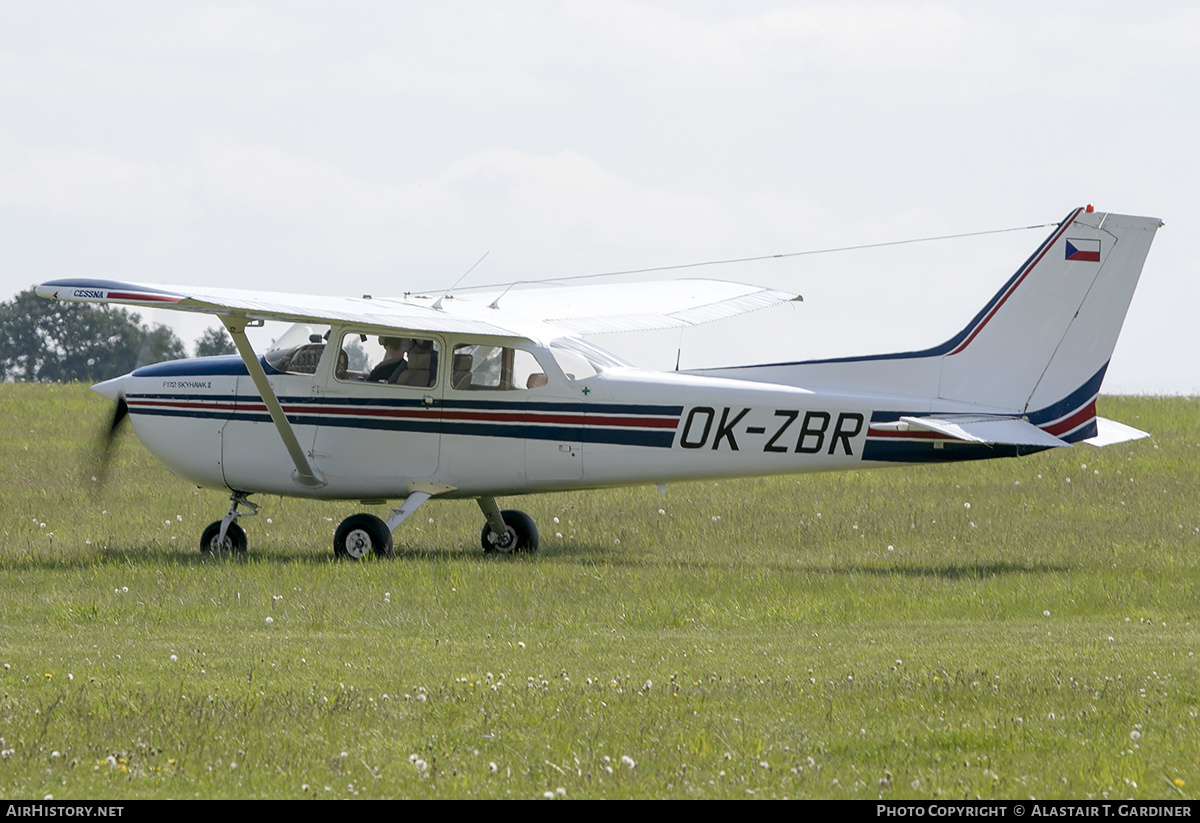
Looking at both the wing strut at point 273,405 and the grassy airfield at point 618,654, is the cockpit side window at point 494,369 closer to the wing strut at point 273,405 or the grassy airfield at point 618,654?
the wing strut at point 273,405

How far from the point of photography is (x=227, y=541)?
45.4ft

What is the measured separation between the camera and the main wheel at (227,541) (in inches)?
543

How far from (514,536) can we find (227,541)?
2956 millimetres

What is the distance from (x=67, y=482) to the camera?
19.6 metres

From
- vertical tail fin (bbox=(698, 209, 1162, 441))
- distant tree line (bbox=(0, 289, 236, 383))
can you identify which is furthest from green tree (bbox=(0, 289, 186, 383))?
vertical tail fin (bbox=(698, 209, 1162, 441))

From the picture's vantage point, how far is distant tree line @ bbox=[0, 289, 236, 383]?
50.4 m

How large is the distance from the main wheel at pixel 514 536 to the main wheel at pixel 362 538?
5.24 ft

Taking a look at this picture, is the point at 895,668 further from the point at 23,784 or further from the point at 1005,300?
the point at 1005,300

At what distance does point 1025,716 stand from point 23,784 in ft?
14.7

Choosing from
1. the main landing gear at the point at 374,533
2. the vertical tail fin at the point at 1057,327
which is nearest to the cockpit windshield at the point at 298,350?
the main landing gear at the point at 374,533

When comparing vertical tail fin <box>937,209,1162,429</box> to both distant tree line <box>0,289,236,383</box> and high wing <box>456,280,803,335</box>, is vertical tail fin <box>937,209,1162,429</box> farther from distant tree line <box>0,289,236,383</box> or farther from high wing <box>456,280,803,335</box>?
distant tree line <box>0,289,236,383</box>

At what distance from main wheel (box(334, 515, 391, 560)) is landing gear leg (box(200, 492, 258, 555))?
1.07m

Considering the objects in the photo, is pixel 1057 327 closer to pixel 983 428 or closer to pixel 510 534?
pixel 983 428

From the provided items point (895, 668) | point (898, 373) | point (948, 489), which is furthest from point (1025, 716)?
point (948, 489)
